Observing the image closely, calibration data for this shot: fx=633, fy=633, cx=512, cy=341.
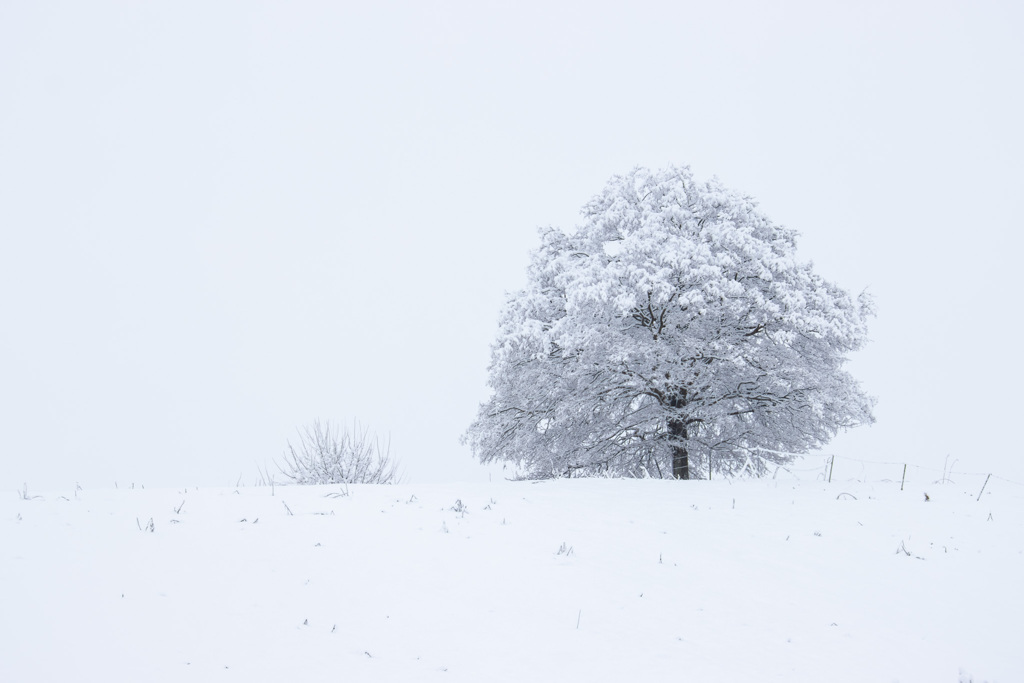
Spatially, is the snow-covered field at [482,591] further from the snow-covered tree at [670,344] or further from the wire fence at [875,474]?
the snow-covered tree at [670,344]

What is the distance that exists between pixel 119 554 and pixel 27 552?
2.78ft

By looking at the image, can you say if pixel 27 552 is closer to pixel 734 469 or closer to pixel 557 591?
pixel 557 591

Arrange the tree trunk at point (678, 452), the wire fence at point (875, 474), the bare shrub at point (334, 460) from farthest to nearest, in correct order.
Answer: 1. the bare shrub at point (334, 460)
2. the tree trunk at point (678, 452)
3. the wire fence at point (875, 474)

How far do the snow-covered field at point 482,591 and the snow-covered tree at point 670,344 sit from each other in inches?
216

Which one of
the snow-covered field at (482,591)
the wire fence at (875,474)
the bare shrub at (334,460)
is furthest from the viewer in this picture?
the bare shrub at (334,460)

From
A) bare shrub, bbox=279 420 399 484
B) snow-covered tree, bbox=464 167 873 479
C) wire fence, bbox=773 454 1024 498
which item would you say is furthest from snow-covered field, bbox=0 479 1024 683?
bare shrub, bbox=279 420 399 484

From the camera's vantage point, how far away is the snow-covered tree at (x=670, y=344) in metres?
14.8

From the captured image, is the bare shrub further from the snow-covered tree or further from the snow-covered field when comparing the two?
the snow-covered field

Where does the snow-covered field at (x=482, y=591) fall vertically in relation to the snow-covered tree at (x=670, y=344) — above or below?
below

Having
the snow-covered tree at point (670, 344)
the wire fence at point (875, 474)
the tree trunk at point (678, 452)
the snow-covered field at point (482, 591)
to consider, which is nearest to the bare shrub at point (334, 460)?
the snow-covered tree at point (670, 344)

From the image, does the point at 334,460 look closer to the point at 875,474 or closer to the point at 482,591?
the point at 482,591

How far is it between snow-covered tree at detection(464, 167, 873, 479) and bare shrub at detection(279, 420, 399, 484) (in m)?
3.56

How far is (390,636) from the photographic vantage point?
5.62 meters

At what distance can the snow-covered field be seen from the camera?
523 cm
